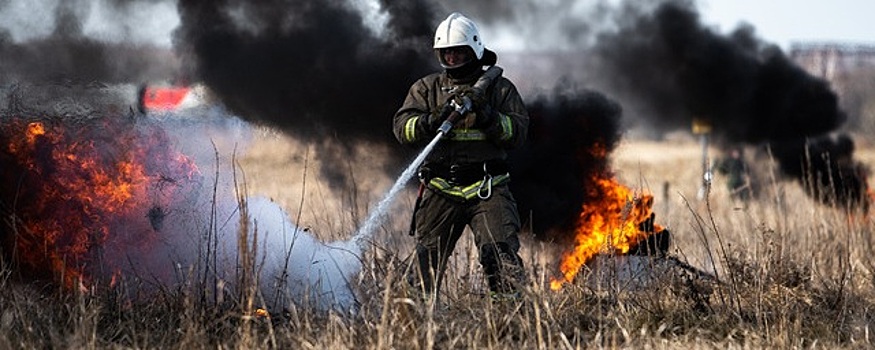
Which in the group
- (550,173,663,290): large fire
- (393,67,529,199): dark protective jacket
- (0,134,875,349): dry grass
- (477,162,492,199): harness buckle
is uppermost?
(393,67,529,199): dark protective jacket

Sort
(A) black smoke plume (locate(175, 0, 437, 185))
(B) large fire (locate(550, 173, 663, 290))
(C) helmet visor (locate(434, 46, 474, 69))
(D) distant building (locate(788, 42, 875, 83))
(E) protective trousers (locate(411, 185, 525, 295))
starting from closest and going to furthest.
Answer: (E) protective trousers (locate(411, 185, 525, 295)) < (C) helmet visor (locate(434, 46, 474, 69)) < (B) large fire (locate(550, 173, 663, 290)) < (A) black smoke plume (locate(175, 0, 437, 185)) < (D) distant building (locate(788, 42, 875, 83))

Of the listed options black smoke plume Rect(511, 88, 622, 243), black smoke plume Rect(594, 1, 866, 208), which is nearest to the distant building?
black smoke plume Rect(594, 1, 866, 208)

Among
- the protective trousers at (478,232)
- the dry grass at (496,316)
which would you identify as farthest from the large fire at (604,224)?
the protective trousers at (478,232)

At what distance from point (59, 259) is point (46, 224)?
218mm

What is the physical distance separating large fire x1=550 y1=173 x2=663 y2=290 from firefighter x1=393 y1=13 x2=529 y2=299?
128cm

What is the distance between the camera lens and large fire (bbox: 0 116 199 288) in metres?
6.90

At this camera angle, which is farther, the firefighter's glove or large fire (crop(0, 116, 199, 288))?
large fire (crop(0, 116, 199, 288))

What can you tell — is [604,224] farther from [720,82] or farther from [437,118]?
[720,82]

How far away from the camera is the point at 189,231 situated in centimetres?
739

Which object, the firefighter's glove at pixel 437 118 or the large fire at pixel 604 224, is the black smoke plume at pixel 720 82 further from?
the firefighter's glove at pixel 437 118

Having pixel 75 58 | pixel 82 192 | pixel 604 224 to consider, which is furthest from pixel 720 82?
pixel 82 192

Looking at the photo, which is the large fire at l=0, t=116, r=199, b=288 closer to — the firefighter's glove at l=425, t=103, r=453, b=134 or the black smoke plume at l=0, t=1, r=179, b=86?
the black smoke plume at l=0, t=1, r=179, b=86

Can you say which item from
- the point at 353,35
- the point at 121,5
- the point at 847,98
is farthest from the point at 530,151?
the point at 847,98

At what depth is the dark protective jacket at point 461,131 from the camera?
648cm
